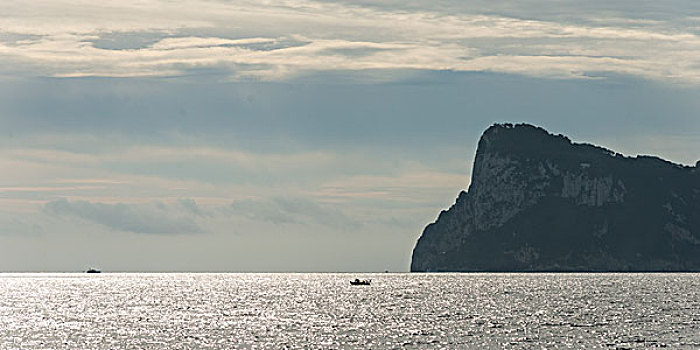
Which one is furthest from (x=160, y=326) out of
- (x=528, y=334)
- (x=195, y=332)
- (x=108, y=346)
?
(x=528, y=334)

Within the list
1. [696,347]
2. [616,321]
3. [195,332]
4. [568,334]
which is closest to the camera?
[696,347]

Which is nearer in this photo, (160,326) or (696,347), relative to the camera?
(696,347)

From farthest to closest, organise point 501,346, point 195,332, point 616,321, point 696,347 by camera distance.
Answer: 1. point 616,321
2. point 195,332
3. point 501,346
4. point 696,347

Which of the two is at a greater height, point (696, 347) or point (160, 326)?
point (696, 347)

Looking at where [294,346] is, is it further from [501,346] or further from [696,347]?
[696,347]

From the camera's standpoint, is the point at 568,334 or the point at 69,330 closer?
the point at 568,334

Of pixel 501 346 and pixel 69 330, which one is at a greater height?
pixel 501 346

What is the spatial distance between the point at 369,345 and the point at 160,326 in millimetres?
56403

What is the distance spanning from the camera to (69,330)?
184 m

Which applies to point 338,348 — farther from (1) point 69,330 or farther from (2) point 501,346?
(1) point 69,330

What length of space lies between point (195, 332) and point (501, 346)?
56.3 meters

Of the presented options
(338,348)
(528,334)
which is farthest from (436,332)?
(338,348)

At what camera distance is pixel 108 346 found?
154 m

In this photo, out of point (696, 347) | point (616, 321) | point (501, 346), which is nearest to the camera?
point (696, 347)
